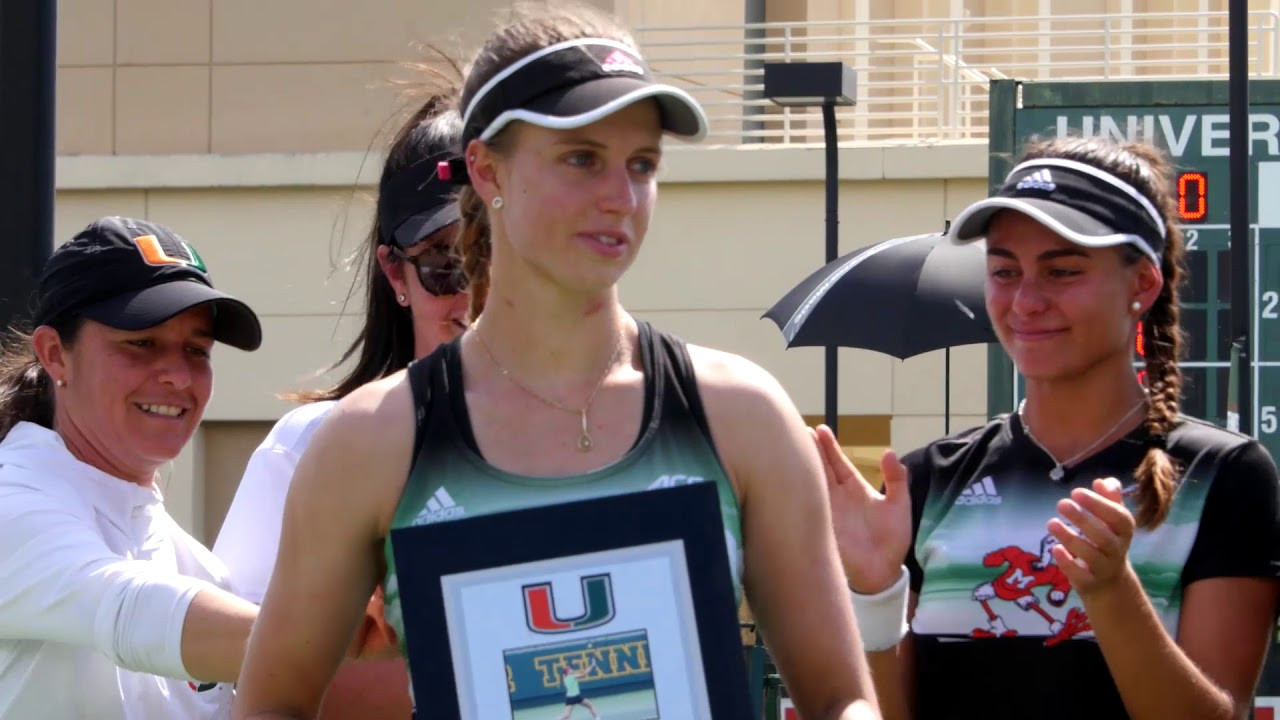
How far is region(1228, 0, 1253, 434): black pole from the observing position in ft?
24.5

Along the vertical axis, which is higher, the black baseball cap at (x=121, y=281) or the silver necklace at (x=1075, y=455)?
the black baseball cap at (x=121, y=281)

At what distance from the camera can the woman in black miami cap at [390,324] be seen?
3.16m

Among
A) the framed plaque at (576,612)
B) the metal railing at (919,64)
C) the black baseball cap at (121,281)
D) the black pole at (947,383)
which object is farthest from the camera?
the metal railing at (919,64)

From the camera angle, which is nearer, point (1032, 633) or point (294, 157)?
point (1032, 633)

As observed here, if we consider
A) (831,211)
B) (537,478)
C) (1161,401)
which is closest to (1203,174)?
(831,211)

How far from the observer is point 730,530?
2.28 meters

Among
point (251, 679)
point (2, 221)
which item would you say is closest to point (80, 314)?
point (2, 221)

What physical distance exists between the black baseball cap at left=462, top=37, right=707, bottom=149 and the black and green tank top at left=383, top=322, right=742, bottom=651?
1.19 feet

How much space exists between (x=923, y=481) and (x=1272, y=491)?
597 mm

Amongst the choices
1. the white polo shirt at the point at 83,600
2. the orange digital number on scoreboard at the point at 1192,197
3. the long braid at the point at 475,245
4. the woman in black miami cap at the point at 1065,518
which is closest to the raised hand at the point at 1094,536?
the woman in black miami cap at the point at 1065,518

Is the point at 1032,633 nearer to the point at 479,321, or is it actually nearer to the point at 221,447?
the point at 479,321

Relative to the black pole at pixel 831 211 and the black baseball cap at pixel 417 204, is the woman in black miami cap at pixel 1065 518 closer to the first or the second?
the black baseball cap at pixel 417 204

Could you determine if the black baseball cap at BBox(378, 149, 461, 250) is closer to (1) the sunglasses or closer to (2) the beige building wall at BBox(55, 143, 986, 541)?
(1) the sunglasses

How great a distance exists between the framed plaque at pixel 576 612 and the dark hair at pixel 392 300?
1363 mm
